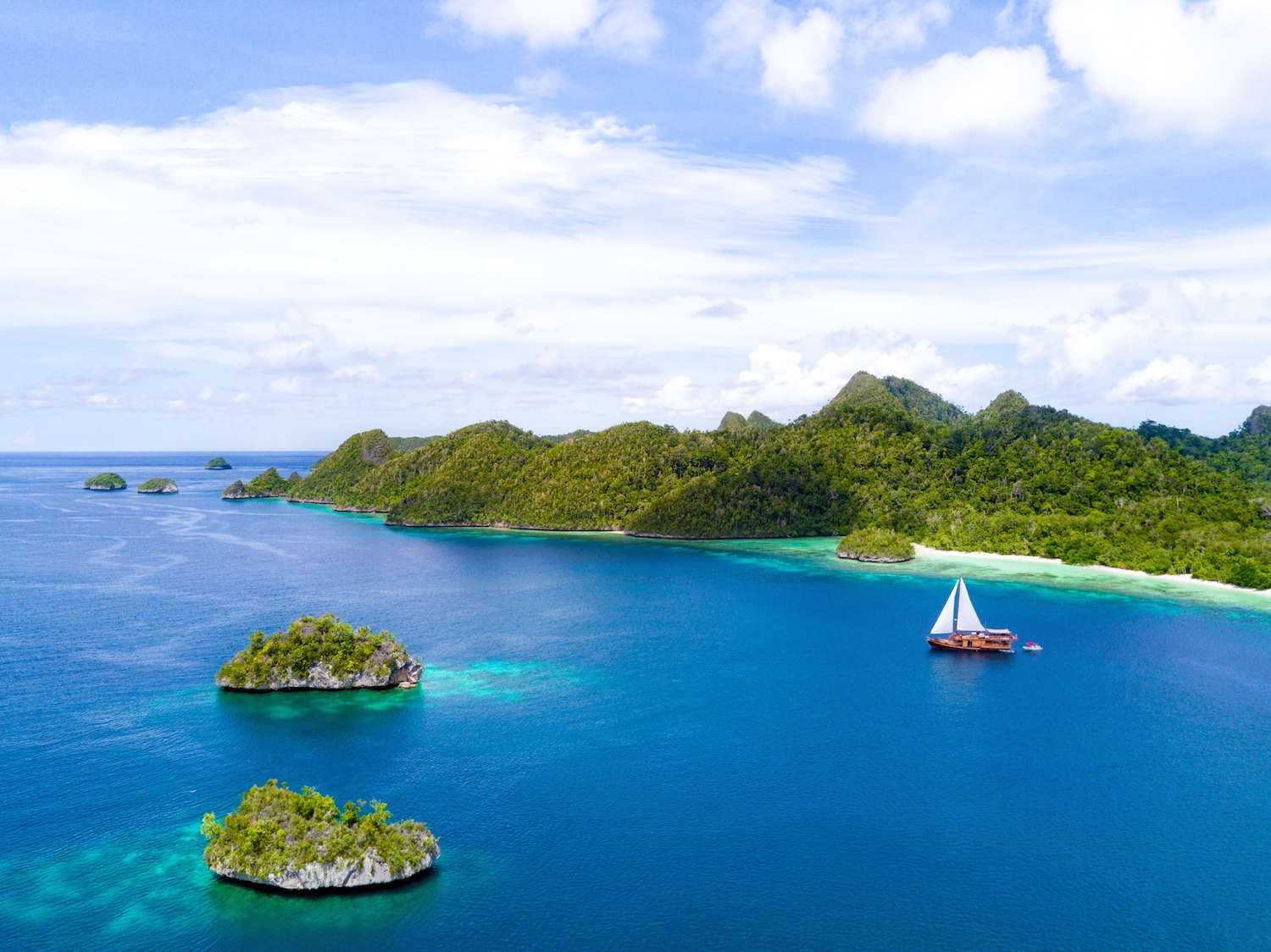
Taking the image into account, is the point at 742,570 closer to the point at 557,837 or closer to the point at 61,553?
the point at 557,837

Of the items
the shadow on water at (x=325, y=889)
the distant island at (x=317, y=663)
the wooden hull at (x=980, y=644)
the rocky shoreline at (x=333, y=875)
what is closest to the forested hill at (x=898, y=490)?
the wooden hull at (x=980, y=644)

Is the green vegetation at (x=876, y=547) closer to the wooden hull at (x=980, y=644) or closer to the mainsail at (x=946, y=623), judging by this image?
the mainsail at (x=946, y=623)

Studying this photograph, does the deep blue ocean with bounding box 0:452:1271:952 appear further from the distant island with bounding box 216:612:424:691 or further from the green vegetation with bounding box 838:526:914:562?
the green vegetation with bounding box 838:526:914:562

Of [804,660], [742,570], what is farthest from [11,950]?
[742,570]

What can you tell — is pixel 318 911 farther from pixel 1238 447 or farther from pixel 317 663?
pixel 1238 447

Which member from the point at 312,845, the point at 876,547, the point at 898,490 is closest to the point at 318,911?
the point at 312,845
